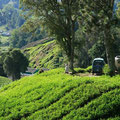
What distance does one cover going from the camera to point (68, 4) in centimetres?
1820

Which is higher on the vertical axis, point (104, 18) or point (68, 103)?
point (104, 18)

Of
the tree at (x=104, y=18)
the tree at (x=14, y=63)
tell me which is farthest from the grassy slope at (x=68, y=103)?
the tree at (x=14, y=63)

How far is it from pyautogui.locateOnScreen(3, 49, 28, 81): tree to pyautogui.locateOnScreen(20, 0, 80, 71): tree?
99.0 ft

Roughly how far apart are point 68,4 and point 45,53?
88.4 meters

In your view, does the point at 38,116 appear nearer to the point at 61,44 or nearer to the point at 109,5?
the point at 109,5

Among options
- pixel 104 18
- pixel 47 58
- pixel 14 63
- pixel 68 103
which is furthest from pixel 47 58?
pixel 68 103

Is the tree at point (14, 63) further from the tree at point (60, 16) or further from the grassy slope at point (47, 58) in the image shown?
the grassy slope at point (47, 58)

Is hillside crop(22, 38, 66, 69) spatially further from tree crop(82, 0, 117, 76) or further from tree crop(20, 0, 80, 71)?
tree crop(82, 0, 117, 76)

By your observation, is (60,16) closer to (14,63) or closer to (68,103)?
(68,103)

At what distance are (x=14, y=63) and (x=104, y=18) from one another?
3886 cm

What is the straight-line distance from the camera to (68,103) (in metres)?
8.73

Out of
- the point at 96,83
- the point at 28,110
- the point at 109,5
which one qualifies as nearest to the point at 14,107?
the point at 28,110

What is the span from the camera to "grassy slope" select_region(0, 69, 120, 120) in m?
7.91

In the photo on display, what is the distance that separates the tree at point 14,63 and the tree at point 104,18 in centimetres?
3602
